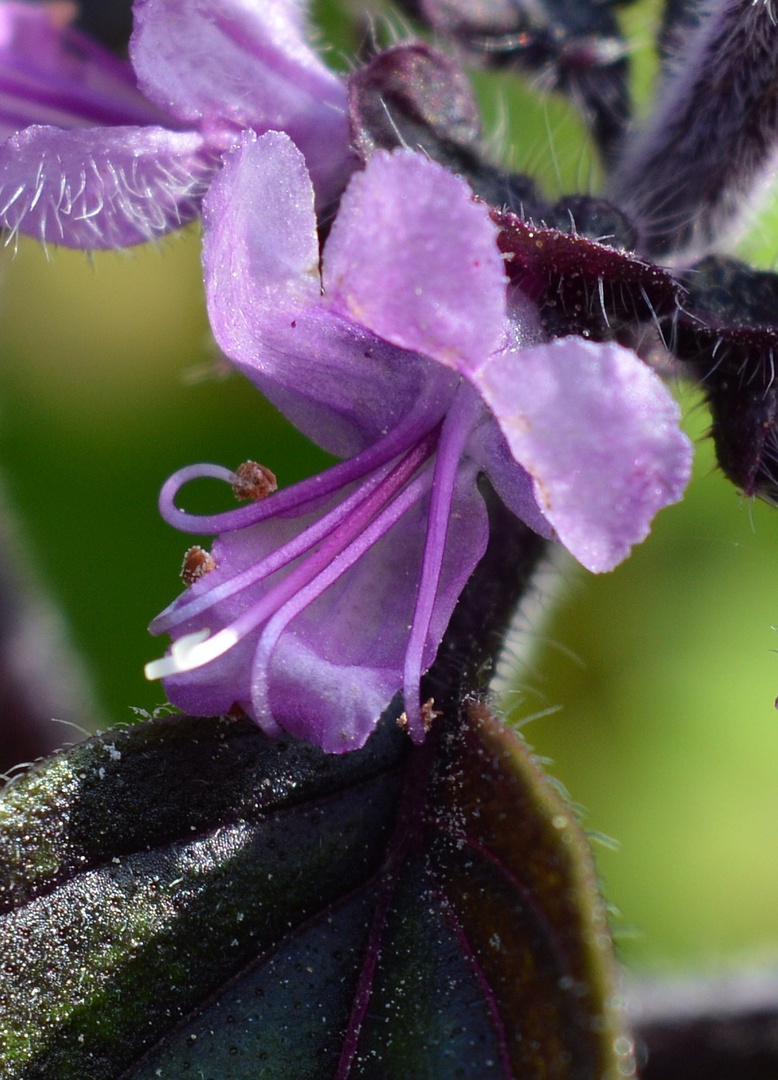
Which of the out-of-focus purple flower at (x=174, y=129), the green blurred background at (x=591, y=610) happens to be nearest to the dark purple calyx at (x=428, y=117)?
the out-of-focus purple flower at (x=174, y=129)

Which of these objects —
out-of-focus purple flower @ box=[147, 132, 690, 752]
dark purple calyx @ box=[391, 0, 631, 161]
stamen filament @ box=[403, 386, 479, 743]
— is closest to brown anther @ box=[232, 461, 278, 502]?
out-of-focus purple flower @ box=[147, 132, 690, 752]

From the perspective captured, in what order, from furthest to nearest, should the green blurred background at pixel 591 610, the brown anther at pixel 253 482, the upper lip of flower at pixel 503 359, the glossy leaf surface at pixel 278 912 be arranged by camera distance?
the green blurred background at pixel 591 610
the brown anther at pixel 253 482
the glossy leaf surface at pixel 278 912
the upper lip of flower at pixel 503 359

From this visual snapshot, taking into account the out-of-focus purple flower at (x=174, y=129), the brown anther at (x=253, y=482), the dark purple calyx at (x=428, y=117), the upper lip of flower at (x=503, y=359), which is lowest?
the brown anther at (x=253, y=482)

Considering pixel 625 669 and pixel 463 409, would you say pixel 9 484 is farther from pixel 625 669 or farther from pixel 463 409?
pixel 463 409

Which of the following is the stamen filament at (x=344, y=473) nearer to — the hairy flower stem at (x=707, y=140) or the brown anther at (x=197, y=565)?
the brown anther at (x=197, y=565)

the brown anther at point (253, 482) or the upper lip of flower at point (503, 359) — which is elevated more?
the upper lip of flower at point (503, 359)

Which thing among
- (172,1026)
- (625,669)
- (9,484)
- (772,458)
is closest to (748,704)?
(625,669)
